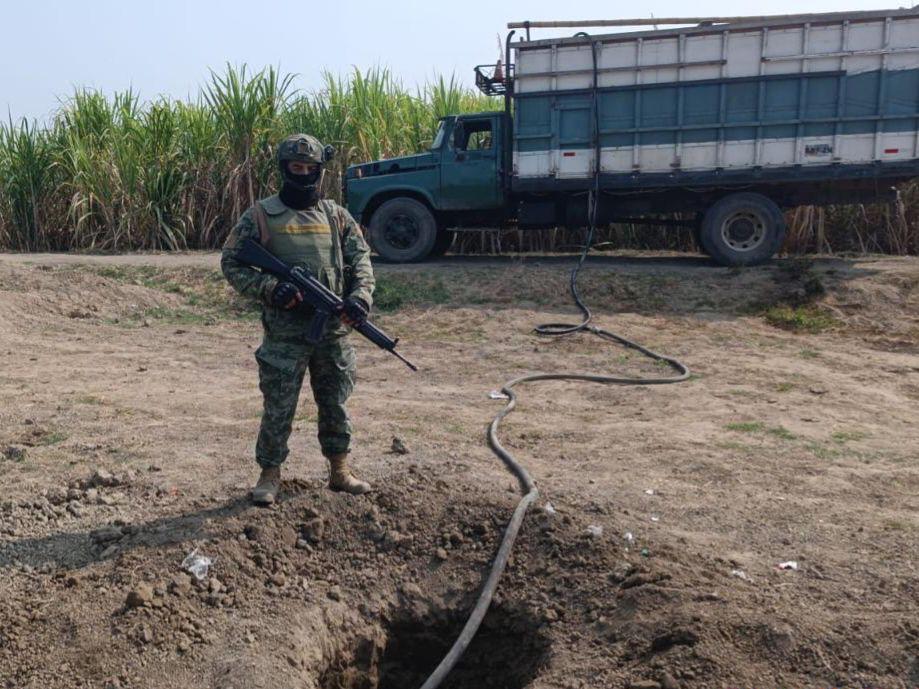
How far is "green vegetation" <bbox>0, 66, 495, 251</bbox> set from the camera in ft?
47.1

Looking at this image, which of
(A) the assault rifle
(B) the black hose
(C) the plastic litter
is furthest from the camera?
(A) the assault rifle

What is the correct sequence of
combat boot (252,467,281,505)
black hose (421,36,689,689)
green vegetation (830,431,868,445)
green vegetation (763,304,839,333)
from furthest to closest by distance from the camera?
green vegetation (763,304,839,333) → green vegetation (830,431,868,445) → combat boot (252,467,281,505) → black hose (421,36,689,689)

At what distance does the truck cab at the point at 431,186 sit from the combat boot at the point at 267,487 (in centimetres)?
747

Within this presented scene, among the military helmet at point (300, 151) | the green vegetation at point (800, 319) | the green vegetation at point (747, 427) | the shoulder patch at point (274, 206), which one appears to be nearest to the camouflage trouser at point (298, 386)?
the shoulder patch at point (274, 206)

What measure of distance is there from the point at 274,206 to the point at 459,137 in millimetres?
7737

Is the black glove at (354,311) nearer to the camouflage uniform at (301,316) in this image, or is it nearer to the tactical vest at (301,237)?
the camouflage uniform at (301,316)

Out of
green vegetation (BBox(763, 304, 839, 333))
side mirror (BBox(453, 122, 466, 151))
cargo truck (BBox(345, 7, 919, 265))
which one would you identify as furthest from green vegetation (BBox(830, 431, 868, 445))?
side mirror (BBox(453, 122, 466, 151))

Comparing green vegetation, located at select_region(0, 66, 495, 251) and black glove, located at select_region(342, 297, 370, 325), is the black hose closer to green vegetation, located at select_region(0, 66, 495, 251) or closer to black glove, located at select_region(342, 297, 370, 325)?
black glove, located at select_region(342, 297, 370, 325)

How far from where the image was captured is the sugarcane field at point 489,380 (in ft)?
12.8

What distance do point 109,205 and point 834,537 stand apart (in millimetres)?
A: 12579

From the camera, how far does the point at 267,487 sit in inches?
184

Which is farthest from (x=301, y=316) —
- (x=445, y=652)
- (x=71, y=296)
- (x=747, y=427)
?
(x=71, y=296)

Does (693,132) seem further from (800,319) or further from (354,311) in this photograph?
(354,311)

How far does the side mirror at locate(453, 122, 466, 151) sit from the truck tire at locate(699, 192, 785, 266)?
10.4 ft
